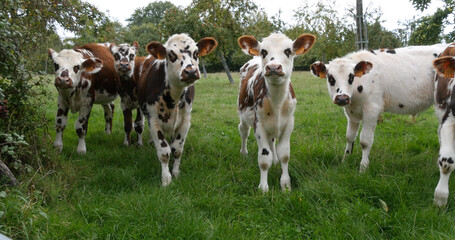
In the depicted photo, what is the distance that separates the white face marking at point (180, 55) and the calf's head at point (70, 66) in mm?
1963

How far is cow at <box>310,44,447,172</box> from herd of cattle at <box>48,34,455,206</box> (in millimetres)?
14

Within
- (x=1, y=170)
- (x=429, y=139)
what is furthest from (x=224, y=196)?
(x=429, y=139)

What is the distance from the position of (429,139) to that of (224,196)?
14.9ft

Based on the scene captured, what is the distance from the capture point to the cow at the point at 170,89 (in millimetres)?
4688

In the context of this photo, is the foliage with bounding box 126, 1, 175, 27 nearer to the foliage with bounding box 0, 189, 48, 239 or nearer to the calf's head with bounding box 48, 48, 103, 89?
the calf's head with bounding box 48, 48, 103, 89

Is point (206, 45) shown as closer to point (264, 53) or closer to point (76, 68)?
point (264, 53)

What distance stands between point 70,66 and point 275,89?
3.63 metres

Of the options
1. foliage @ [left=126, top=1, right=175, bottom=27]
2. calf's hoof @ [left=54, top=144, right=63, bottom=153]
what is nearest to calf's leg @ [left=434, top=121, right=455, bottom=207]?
calf's hoof @ [left=54, top=144, right=63, bottom=153]

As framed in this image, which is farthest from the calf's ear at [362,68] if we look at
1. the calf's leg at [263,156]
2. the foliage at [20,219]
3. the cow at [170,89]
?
the foliage at [20,219]

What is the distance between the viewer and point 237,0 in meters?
21.8

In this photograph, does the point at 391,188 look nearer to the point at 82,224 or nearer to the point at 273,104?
the point at 273,104

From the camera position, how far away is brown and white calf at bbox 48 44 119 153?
591 centimetres

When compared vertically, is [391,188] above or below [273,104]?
below

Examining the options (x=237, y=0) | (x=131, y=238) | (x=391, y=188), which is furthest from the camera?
(x=237, y=0)
